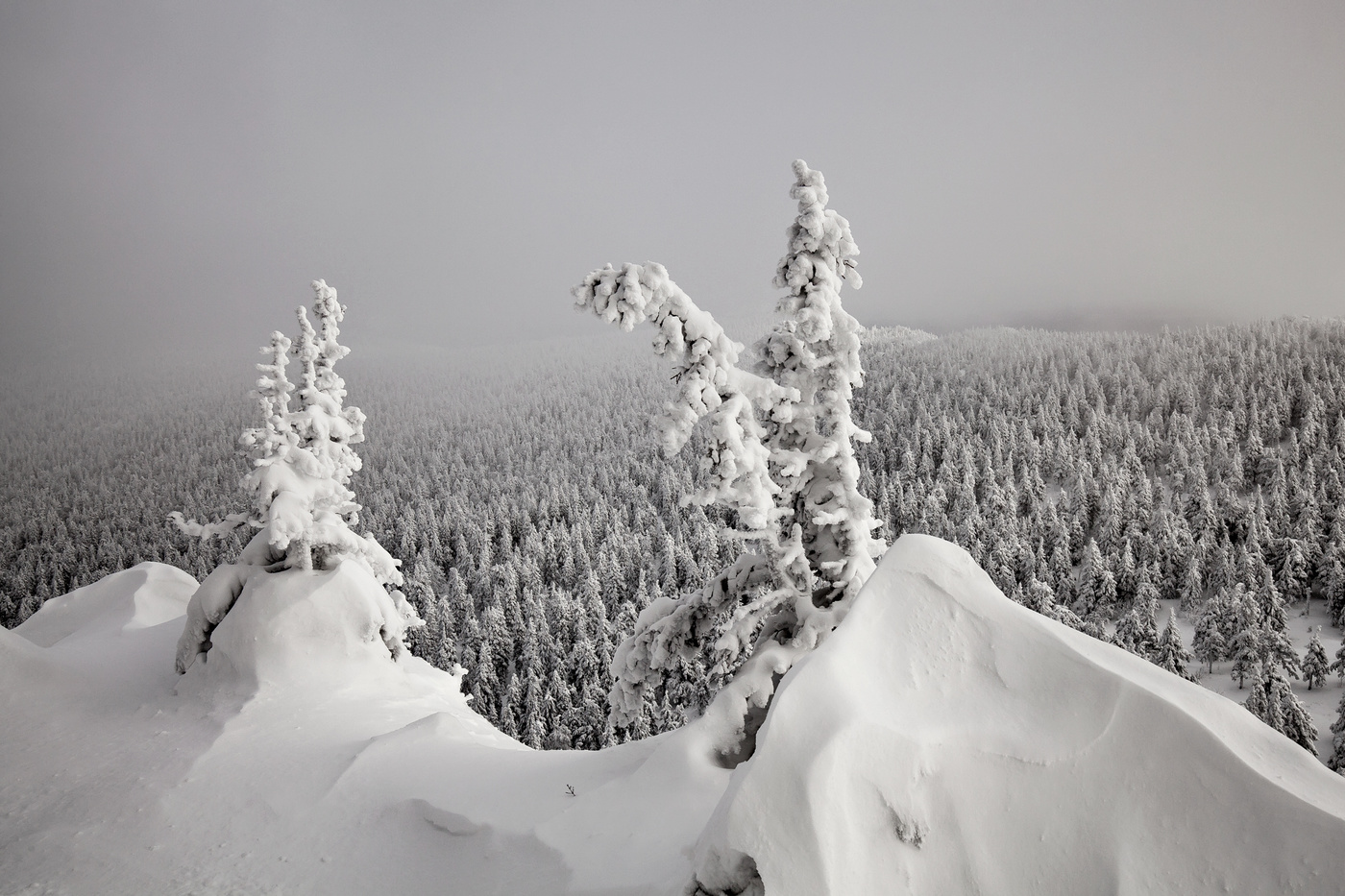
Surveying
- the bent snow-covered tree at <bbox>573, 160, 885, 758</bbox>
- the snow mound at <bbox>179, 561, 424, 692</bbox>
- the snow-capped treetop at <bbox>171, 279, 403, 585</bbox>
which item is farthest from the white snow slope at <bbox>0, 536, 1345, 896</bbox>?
the snow-capped treetop at <bbox>171, 279, 403, 585</bbox>

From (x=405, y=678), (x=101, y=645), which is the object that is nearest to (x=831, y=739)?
(x=405, y=678)

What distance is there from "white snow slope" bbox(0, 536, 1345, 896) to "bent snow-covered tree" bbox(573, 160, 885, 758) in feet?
5.15

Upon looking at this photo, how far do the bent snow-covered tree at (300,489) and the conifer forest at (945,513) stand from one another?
8.00 metres

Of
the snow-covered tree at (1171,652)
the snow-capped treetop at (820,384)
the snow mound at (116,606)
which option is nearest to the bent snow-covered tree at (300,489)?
the snow mound at (116,606)

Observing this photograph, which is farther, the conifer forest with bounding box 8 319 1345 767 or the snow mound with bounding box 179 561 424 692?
the conifer forest with bounding box 8 319 1345 767

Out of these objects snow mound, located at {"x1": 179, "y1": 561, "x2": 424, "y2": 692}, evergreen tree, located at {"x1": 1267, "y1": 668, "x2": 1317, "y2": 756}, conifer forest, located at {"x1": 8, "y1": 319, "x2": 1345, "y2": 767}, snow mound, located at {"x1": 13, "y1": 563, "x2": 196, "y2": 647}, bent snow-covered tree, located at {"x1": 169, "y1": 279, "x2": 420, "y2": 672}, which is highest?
bent snow-covered tree, located at {"x1": 169, "y1": 279, "x2": 420, "y2": 672}

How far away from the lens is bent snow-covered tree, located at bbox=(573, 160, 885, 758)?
7.83 m

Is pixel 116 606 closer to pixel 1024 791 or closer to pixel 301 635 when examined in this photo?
pixel 301 635

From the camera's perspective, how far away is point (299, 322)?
17.8 meters

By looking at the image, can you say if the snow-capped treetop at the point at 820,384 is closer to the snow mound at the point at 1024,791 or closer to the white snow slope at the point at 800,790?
the white snow slope at the point at 800,790

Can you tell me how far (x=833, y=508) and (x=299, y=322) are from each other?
1596 centimetres

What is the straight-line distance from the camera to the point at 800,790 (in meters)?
4.52

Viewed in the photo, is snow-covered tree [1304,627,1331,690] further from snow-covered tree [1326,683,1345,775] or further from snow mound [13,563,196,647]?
snow mound [13,563,196,647]

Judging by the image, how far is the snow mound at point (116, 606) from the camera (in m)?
19.1
